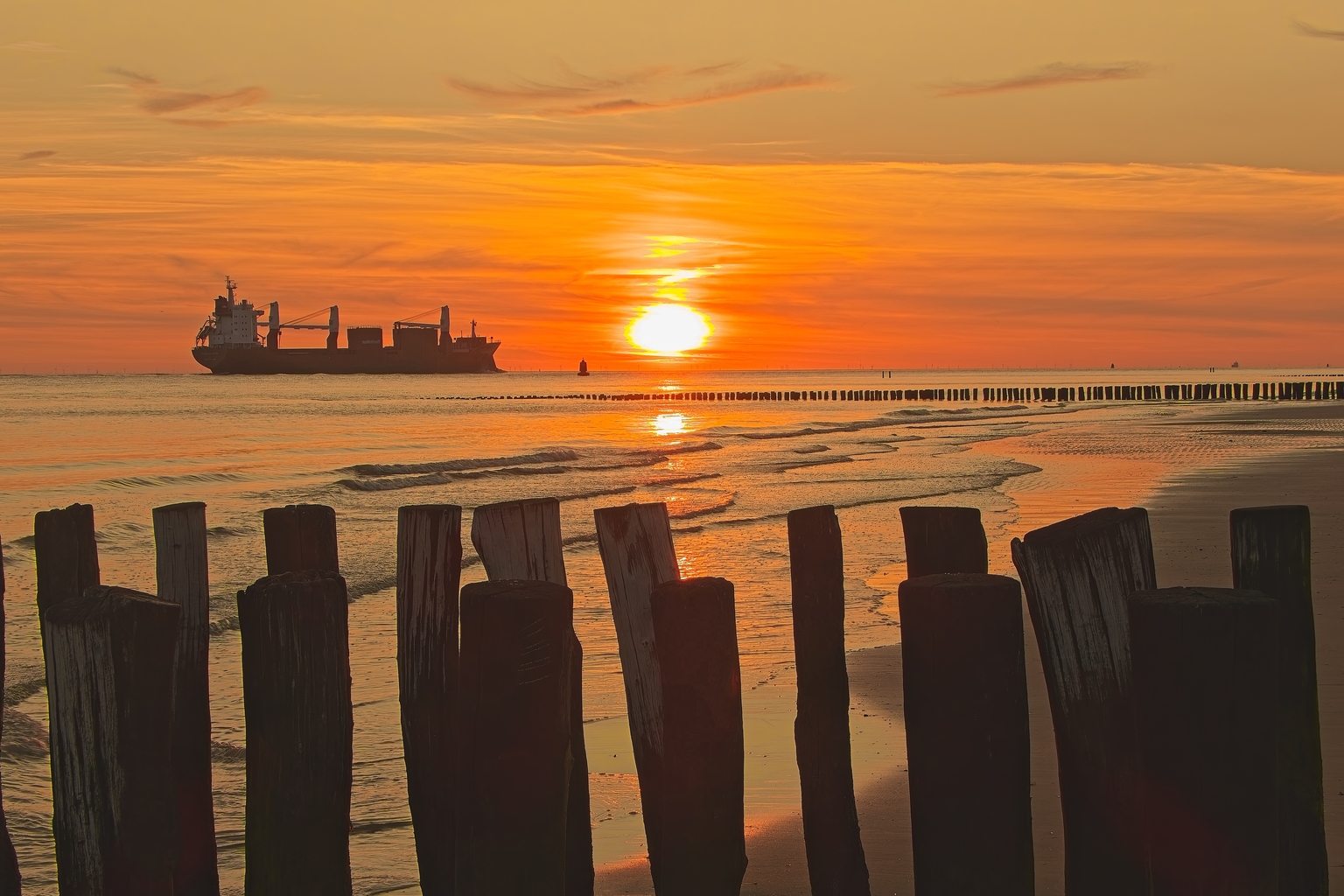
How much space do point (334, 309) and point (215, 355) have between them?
17467 millimetres

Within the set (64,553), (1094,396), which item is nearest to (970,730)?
(64,553)

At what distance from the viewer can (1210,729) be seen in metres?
2.25

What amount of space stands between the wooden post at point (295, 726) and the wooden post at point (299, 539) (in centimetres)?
79

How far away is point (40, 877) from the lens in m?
4.06

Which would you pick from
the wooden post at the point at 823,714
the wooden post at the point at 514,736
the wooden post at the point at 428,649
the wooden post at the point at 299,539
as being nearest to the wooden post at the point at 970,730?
the wooden post at the point at 823,714

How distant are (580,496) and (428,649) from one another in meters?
15.6

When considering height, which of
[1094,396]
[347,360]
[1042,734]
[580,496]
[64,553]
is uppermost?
[347,360]

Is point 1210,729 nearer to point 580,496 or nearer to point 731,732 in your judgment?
point 731,732

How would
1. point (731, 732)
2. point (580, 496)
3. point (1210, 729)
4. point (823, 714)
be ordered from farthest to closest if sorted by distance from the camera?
point (580, 496) → point (823, 714) → point (731, 732) → point (1210, 729)

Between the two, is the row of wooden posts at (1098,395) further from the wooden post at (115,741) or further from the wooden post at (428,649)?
the wooden post at (115,741)

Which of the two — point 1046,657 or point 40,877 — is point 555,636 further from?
point 40,877

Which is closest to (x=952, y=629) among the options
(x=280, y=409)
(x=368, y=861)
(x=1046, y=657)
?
(x=1046, y=657)

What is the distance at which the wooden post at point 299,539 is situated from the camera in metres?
3.40

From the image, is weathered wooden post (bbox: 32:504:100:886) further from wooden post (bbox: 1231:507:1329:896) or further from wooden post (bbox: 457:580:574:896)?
wooden post (bbox: 1231:507:1329:896)
